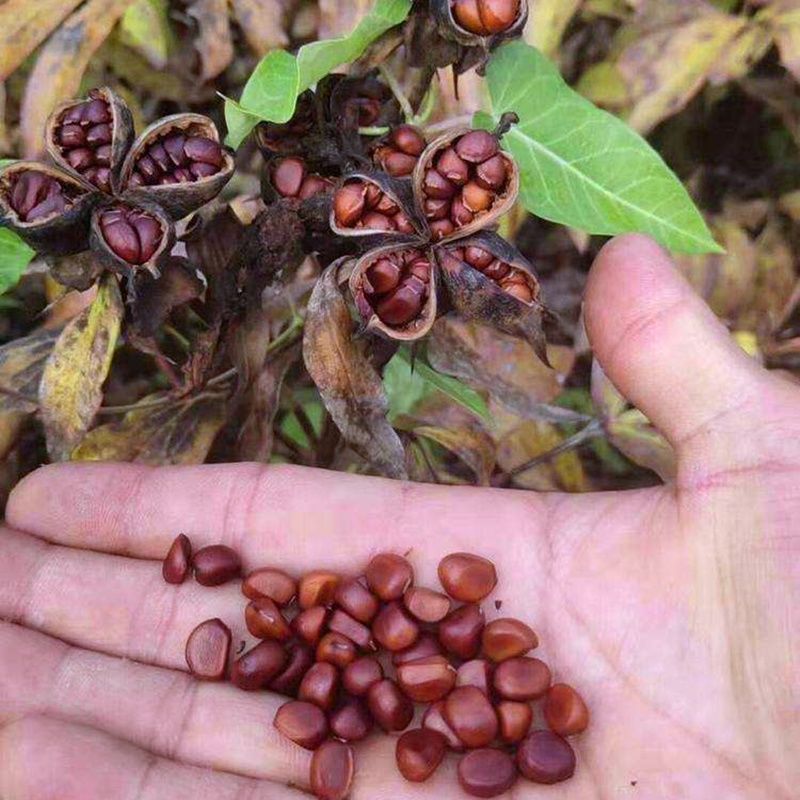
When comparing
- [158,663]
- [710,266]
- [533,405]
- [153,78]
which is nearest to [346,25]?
[153,78]

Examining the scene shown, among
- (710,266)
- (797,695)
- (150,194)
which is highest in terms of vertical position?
(150,194)

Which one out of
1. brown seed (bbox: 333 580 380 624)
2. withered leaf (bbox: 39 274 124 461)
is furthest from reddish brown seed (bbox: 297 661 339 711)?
withered leaf (bbox: 39 274 124 461)

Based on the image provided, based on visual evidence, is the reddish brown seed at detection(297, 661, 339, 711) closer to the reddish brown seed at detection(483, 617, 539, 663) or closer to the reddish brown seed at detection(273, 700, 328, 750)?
the reddish brown seed at detection(273, 700, 328, 750)

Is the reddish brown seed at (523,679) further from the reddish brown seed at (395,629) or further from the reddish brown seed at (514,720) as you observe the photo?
the reddish brown seed at (395,629)

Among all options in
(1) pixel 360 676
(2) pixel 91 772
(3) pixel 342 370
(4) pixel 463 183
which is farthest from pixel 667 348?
(2) pixel 91 772

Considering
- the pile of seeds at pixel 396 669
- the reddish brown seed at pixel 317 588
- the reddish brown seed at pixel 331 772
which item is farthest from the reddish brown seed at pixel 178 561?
the reddish brown seed at pixel 331 772

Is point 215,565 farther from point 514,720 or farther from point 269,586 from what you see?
point 514,720

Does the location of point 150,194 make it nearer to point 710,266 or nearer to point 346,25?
point 346,25
